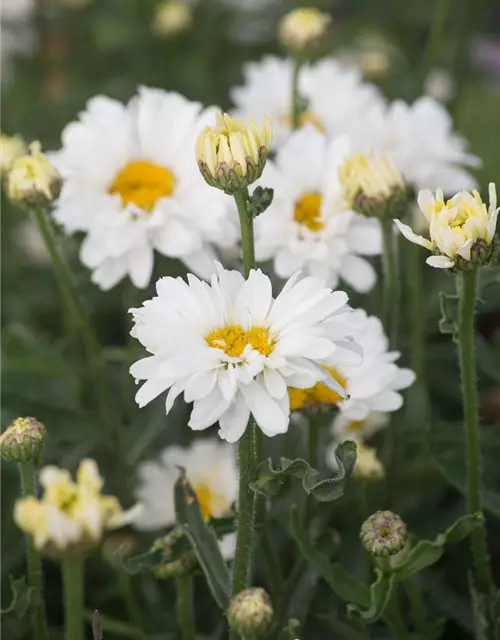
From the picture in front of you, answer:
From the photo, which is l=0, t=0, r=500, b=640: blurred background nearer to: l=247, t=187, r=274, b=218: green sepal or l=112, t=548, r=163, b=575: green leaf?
l=112, t=548, r=163, b=575: green leaf

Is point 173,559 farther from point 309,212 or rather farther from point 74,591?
point 309,212

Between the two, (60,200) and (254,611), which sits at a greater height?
(60,200)

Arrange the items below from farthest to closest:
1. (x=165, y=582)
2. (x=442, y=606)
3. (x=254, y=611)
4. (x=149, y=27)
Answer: (x=149, y=27) < (x=165, y=582) < (x=442, y=606) < (x=254, y=611)

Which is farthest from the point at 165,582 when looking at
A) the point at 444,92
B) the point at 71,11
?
the point at 71,11

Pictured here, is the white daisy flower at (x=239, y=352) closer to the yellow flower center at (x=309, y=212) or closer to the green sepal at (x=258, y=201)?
the green sepal at (x=258, y=201)

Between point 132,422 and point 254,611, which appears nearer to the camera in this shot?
point 254,611

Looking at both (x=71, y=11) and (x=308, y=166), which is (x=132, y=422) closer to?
(x=308, y=166)

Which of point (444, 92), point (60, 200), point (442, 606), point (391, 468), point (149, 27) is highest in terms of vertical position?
point (149, 27)

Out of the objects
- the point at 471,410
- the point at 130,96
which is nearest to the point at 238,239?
the point at 471,410
